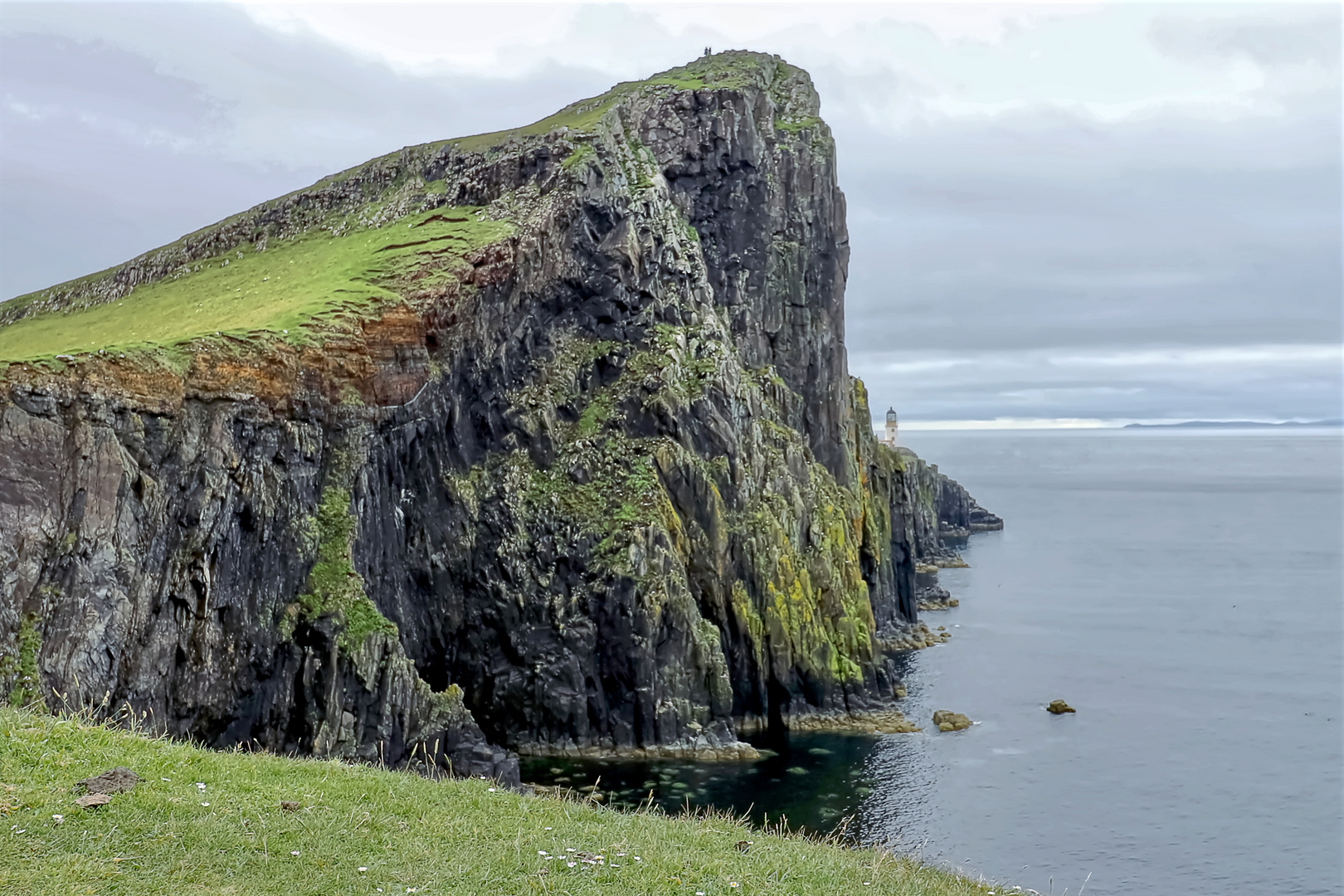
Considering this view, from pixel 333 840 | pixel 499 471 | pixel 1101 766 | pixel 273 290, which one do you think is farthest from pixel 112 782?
pixel 1101 766

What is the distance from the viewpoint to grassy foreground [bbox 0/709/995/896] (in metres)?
14.5

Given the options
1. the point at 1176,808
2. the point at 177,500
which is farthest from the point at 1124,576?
the point at 177,500

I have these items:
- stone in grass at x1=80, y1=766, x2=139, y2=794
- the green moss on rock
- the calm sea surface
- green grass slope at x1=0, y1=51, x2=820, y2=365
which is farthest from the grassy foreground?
the green moss on rock

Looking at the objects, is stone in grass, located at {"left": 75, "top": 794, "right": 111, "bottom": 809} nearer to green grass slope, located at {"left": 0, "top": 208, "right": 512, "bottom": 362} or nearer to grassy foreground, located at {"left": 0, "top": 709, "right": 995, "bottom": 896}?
grassy foreground, located at {"left": 0, "top": 709, "right": 995, "bottom": 896}

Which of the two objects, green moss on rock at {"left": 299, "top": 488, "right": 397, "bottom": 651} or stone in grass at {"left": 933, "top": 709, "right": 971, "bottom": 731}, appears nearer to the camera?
green moss on rock at {"left": 299, "top": 488, "right": 397, "bottom": 651}

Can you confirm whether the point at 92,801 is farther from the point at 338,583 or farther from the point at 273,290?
the point at 273,290

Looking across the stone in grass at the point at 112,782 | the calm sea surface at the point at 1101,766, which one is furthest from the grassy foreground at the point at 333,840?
the calm sea surface at the point at 1101,766

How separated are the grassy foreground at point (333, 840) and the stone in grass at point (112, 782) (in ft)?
0.86

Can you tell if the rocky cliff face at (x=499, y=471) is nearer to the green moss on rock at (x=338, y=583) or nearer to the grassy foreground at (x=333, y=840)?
the green moss on rock at (x=338, y=583)

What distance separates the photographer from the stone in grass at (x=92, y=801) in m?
15.7

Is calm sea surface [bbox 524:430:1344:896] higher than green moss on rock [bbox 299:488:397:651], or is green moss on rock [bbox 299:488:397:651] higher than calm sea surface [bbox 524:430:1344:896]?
green moss on rock [bbox 299:488:397:651]

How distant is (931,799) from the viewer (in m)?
60.6

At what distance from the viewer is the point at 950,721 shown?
7700 cm

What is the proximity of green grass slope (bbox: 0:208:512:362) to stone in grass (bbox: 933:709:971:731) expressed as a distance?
46405 millimetres
